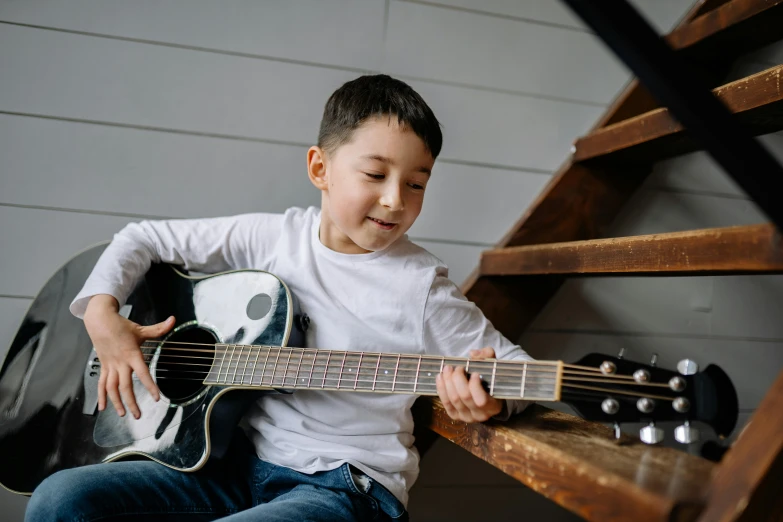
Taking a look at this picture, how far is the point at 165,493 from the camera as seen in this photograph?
39.4 inches

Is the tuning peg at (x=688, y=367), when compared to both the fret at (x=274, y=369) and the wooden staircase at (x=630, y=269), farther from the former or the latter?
the fret at (x=274, y=369)

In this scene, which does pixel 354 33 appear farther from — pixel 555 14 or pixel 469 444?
pixel 469 444

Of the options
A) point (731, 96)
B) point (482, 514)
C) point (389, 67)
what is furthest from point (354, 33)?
point (482, 514)

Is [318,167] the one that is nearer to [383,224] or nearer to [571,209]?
[383,224]

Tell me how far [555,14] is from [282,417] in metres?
1.16

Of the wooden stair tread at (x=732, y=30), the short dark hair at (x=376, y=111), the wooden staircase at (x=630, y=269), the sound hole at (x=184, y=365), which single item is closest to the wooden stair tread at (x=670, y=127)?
the wooden staircase at (x=630, y=269)

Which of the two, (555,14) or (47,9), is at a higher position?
(555,14)

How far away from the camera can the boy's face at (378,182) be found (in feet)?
3.30

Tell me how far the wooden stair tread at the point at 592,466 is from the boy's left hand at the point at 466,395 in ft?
0.10

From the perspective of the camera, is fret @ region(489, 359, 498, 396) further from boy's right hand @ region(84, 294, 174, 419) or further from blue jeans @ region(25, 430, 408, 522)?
boy's right hand @ region(84, 294, 174, 419)

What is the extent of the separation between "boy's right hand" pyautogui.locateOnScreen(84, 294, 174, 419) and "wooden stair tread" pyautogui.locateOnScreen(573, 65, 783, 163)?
2.98ft

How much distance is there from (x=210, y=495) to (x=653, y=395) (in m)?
0.73

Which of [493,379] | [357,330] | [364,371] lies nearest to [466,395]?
[493,379]

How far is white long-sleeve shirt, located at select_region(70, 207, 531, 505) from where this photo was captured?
102 centimetres
